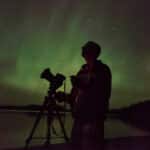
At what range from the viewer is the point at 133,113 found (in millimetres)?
5984

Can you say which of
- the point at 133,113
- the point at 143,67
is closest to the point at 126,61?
the point at 143,67

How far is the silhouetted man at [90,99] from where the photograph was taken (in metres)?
3.20

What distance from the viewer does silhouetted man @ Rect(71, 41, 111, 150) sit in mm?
3203

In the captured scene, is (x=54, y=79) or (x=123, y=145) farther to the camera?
(x=123, y=145)

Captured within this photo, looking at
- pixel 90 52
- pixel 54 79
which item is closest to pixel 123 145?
pixel 54 79

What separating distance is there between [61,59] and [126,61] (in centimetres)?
88

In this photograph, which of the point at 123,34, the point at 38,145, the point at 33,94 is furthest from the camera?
the point at 123,34

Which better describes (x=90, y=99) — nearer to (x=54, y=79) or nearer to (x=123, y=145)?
(x=54, y=79)

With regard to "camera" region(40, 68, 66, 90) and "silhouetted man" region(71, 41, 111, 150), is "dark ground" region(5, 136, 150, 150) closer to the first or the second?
"camera" region(40, 68, 66, 90)

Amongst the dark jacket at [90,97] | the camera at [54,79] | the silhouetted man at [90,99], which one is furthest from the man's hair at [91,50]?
the camera at [54,79]

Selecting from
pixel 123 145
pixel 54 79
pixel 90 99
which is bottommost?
pixel 123 145

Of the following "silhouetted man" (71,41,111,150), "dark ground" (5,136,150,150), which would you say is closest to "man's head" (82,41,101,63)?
"silhouetted man" (71,41,111,150)

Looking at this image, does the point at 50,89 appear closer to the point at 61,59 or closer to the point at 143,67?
the point at 61,59

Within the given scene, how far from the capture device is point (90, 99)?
3.21 metres
